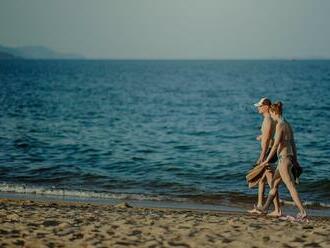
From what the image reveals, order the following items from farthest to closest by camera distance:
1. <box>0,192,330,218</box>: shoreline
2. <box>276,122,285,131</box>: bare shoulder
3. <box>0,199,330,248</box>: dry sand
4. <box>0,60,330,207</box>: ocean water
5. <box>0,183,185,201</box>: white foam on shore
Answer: <box>0,60,330,207</box>: ocean water < <box>0,183,185,201</box>: white foam on shore < <box>0,192,330,218</box>: shoreline < <box>276,122,285,131</box>: bare shoulder < <box>0,199,330,248</box>: dry sand

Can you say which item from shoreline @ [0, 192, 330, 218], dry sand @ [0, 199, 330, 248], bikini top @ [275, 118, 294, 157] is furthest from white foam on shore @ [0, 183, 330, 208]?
bikini top @ [275, 118, 294, 157]

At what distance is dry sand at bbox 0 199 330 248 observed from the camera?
7.92 metres

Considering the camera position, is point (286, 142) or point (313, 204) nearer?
point (286, 142)

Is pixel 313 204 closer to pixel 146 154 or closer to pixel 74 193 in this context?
pixel 74 193

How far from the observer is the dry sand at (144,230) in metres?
7.92

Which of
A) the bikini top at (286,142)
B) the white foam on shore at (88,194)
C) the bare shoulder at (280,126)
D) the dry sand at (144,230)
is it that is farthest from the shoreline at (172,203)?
the bare shoulder at (280,126)

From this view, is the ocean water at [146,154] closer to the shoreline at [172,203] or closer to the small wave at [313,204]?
the small wave at [313,204]

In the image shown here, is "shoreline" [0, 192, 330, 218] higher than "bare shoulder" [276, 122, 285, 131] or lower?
lower

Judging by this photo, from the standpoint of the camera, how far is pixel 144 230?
28.2 feet

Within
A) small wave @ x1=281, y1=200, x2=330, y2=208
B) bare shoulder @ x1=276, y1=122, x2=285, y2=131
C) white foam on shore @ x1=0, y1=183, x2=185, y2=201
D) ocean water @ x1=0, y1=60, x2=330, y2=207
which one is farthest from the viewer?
ocean water @ x1=0, y1=60, x2=330, y2=207

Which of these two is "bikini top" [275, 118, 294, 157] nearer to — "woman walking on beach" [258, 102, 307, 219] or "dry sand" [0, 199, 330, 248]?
"woman walking on beach" [258, 102, 307, 219]

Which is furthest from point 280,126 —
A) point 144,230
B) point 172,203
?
point 172,203

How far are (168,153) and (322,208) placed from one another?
868 centimetres

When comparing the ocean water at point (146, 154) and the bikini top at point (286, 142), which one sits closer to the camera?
the bikini top at point (286, 142)
